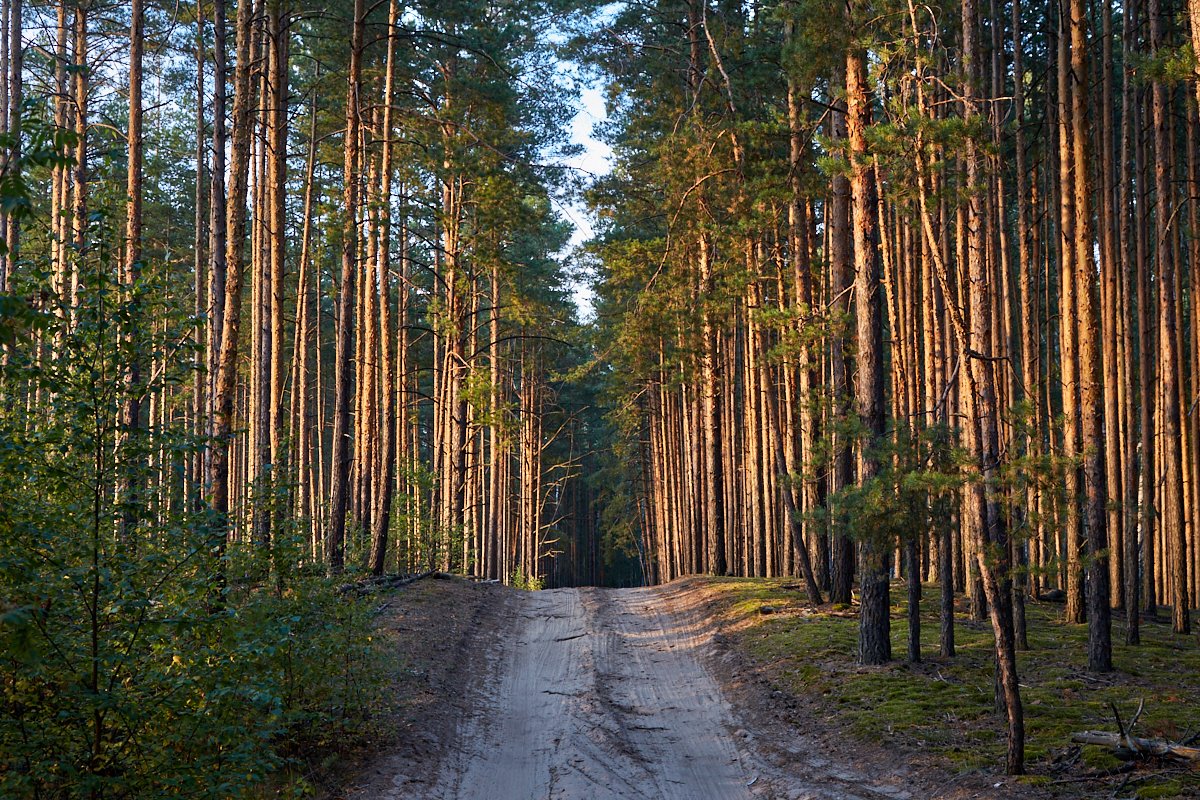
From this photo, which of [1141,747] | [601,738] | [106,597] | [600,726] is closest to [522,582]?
[600,726]

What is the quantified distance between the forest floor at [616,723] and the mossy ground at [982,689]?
18cm

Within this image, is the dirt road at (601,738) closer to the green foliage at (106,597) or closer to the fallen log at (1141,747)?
the fallen log at (1141,747)

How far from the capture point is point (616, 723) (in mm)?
9922

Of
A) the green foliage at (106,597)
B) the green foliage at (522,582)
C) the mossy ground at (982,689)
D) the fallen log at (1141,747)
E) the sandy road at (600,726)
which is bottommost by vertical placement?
the green foliage at (522,582)

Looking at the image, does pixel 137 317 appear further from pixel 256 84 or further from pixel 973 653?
pixel 256 84

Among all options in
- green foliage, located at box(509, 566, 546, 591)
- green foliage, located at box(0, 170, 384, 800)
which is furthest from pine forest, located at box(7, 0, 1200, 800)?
green foliage, located at box(509, 566, 546, 591)

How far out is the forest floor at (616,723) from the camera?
7.71 m

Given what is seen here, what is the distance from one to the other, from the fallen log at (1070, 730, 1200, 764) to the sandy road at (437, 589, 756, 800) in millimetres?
2875

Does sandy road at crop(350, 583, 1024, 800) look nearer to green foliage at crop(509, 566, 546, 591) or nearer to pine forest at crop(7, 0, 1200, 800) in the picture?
pine forest at crop(7, 0, 1200, 800)

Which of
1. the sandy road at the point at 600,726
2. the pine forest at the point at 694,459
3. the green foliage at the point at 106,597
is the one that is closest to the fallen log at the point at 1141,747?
the pine forest at the point at 694,459

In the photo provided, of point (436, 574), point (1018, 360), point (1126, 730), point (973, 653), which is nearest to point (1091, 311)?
point (973, 653)

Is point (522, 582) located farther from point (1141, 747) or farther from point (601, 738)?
point (1141, 747)

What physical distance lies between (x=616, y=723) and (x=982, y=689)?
3.98 meters

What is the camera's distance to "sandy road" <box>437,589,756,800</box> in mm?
8008
